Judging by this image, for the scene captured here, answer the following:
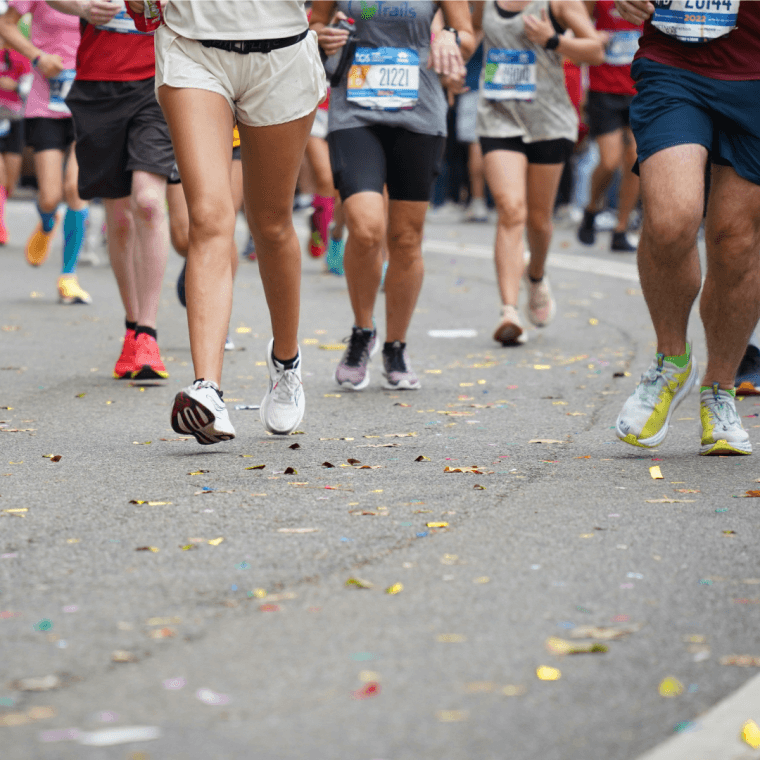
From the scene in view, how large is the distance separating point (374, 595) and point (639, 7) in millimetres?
2220

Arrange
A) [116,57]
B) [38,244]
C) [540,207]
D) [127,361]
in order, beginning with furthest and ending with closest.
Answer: [38,244]
[540,207]
[127,361]
[116,57]

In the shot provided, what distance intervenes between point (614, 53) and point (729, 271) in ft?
26.6

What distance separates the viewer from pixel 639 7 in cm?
407

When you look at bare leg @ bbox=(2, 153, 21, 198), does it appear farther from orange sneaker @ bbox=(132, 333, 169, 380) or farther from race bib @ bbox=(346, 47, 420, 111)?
race bib @ bbox=(346, 47, 420, 111)

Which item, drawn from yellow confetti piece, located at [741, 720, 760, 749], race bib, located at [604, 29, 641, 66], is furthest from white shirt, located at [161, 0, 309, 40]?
race bib, located at [604, 29, 641, 66]

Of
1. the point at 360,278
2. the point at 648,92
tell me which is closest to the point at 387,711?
the point at 648,92

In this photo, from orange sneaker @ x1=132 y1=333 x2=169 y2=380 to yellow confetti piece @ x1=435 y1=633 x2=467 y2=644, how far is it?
3.73 m

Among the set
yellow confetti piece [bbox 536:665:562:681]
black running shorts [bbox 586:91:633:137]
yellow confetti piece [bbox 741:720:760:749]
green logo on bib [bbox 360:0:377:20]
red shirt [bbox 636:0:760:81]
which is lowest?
black running shorts [bbox 586:91:633:137]

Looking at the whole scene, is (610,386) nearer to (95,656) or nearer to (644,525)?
(644,525)

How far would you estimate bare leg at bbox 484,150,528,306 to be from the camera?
7273mm

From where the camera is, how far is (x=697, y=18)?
4.01 metres

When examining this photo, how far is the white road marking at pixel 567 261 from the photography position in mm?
11445

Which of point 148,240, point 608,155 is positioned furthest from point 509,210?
point 608,155

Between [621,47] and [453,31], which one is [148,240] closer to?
[453,31]
